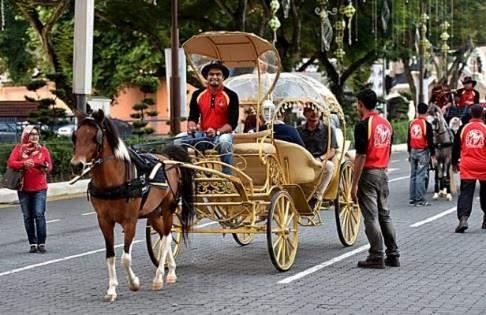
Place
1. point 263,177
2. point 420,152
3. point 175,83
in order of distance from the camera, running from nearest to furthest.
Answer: point 263,177, point 420,152, point 175,83

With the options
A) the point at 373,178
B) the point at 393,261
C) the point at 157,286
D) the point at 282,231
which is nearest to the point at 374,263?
the point at 393,261

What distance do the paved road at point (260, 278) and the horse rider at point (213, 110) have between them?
1.72 meters

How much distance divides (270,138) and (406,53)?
120 feet

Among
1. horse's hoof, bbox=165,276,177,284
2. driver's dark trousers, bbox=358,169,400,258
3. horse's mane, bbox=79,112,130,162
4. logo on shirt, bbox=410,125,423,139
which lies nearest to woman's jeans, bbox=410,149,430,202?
logo on shirt, bbox=410,125,423,139

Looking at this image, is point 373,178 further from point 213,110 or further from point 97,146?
point 97,146

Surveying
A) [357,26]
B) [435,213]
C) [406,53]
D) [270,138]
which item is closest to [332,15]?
[357,26]

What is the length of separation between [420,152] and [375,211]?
893 centimetres

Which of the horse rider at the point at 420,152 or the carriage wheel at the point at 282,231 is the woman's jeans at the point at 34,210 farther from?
the horse rider at the point at 420,152

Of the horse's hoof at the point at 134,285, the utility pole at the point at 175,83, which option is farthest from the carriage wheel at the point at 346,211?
the utility pole at the point at 175,83

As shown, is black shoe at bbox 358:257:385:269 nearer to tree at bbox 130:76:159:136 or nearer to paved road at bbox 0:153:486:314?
paved road at bbox 0:153:486:314

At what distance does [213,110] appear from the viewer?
41.8 feet

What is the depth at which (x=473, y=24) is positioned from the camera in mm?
53344

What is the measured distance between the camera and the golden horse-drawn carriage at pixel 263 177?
40.4 ft

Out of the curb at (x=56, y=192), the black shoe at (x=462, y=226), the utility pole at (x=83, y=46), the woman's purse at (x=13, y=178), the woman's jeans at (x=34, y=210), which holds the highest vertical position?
the utility pole at (x=83, y=46)
